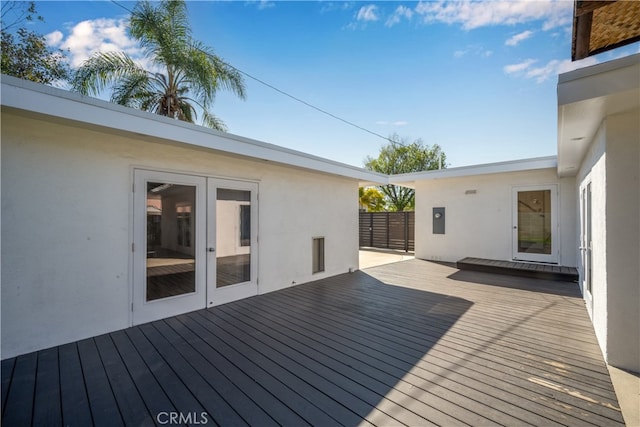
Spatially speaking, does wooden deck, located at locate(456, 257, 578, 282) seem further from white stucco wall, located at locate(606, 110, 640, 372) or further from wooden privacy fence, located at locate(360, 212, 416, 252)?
white stucco wall, located at locate(606, 110, 640, 372)

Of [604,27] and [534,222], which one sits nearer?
[604,27]

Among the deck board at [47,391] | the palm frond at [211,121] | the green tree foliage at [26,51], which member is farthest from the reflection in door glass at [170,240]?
the green tree foliage at [26,51]

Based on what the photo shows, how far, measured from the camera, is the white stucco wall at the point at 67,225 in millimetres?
2719

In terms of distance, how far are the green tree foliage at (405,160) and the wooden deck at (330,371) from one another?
60.3ft

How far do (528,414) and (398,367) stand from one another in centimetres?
94

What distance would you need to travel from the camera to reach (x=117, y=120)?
115 inches

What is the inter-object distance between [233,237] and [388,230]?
8032 mm

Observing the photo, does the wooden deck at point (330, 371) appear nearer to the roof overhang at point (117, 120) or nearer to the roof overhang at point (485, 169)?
the roof overhang at point (117, 120)

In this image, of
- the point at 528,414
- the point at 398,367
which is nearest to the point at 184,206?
the point at 398,367

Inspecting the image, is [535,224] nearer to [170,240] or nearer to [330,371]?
[330,371]

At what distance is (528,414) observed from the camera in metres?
1.88

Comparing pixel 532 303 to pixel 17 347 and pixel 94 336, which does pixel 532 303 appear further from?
pixel 17 347

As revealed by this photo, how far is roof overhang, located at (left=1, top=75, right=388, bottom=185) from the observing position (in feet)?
7.88

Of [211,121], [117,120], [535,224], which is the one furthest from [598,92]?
[211,121]
